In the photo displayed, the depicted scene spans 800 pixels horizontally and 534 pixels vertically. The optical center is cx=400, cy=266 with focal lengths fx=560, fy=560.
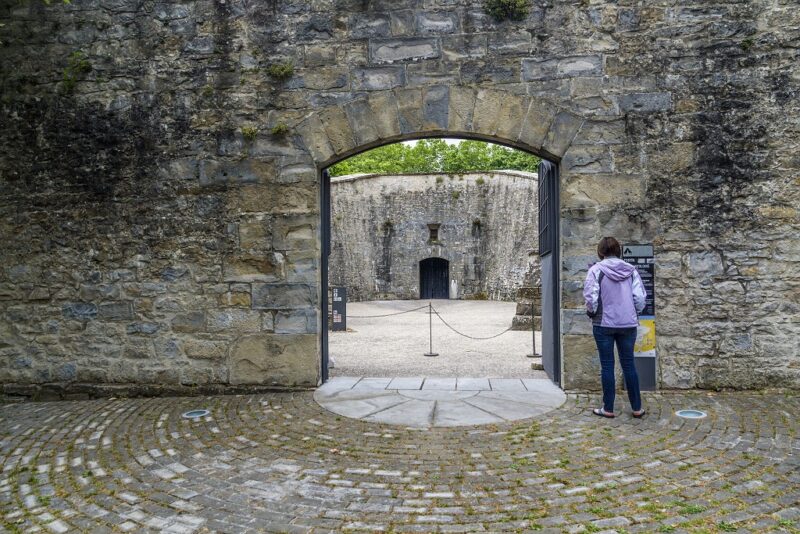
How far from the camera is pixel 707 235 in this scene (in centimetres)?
499

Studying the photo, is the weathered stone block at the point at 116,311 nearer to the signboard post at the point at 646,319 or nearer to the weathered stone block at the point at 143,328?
the weathered stone block at the point at 143,328

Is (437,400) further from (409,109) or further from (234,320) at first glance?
(409,109)

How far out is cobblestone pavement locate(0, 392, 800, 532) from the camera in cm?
277

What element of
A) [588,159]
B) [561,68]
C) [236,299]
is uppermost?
[561,68]

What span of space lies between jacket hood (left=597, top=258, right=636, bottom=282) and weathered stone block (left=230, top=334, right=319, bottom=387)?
270cm

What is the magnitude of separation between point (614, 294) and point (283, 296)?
298 centimetres

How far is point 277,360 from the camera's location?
5.40m

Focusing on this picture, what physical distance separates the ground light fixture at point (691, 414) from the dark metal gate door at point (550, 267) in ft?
3.96

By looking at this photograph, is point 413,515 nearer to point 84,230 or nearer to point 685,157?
point 685,157

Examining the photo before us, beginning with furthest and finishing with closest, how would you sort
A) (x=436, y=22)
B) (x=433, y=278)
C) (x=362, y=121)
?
1. (x=433, y=278)
2. (x=362, y=121)
3. (x=436, y=22)

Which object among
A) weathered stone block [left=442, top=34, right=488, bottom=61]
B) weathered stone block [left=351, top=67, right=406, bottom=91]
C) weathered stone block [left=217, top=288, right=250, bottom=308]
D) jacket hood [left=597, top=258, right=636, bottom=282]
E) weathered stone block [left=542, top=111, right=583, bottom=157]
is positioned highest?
weathered stone block [left=442, top=34, right=488, bottom=61]

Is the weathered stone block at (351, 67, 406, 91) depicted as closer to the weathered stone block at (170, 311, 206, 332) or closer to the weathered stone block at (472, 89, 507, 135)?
the weathered stone block at (472, 89, 507, 135)

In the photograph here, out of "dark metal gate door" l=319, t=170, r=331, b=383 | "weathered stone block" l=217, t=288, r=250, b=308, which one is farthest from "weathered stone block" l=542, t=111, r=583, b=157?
"weathered stone block" l=217, t=288, r=250, b=308

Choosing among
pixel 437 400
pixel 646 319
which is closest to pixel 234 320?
pixel 437 400
